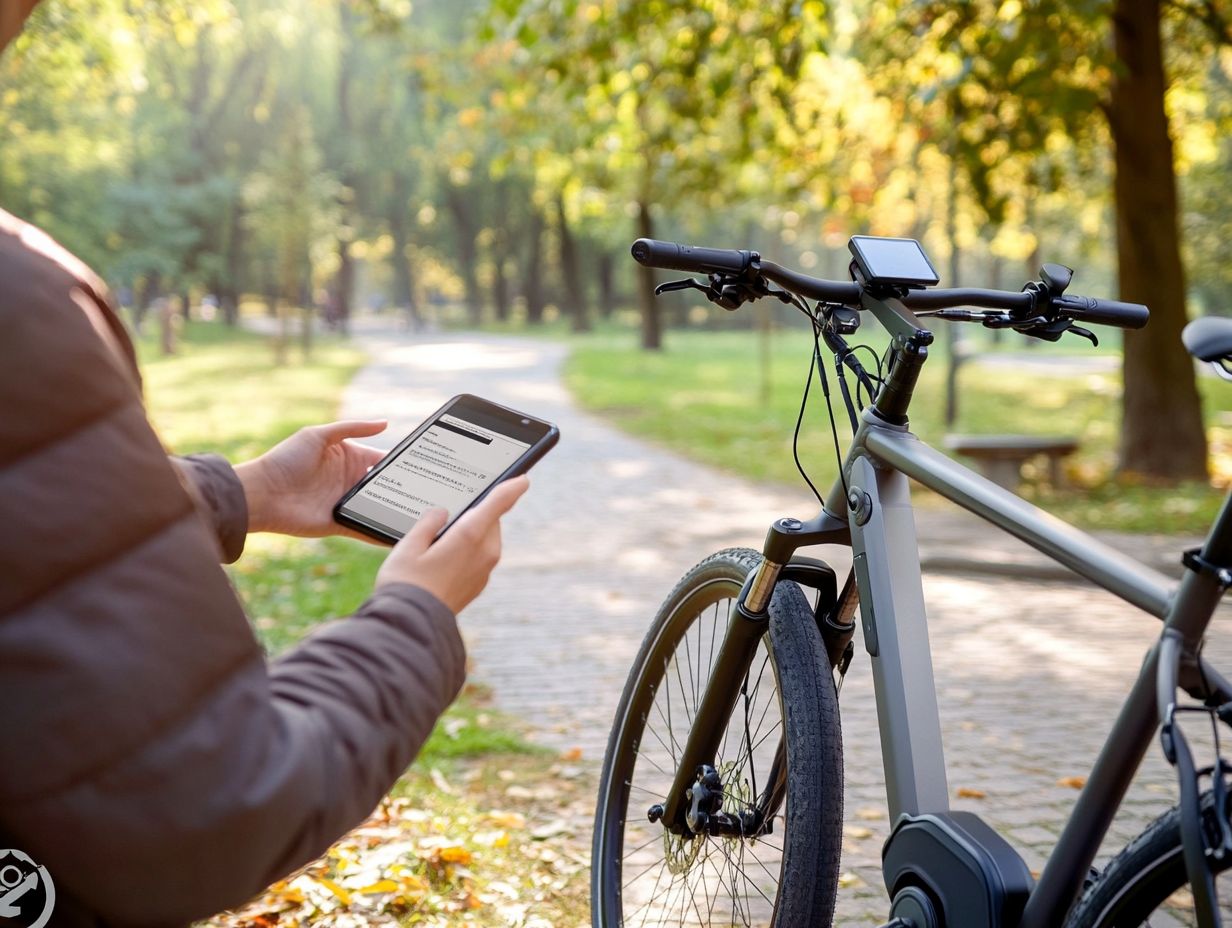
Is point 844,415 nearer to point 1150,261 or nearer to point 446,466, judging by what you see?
point 1150,261

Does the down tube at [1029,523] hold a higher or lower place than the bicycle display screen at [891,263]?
lower

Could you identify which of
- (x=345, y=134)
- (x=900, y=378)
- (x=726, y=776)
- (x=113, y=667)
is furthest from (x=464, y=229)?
(x=113, y=667)

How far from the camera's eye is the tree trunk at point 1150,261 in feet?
37.6

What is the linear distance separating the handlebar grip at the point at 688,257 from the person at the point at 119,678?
3.62ft

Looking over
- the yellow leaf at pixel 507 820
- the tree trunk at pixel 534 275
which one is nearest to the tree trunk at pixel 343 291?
the tree trunk at pixel 534 275

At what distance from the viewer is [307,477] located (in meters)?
2.17

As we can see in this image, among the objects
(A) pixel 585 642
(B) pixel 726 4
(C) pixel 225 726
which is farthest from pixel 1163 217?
(C) pixel 225 726

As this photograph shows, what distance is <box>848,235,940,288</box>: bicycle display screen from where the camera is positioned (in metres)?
2.34

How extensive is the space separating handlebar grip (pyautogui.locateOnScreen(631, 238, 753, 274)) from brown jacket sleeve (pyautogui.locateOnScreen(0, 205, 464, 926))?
3.74 feet

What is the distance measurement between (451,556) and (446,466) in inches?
20.0

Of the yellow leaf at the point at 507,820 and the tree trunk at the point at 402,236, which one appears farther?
the tree trunk at the point at 402,236

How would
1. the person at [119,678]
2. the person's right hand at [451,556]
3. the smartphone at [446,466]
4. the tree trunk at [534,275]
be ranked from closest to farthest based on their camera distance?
the person at [119,678] < the person's right hand at [451,556] < the smartphone at [446,466] < the tree trunk at [534,275]

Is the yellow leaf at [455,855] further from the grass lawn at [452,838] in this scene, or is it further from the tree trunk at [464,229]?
the tree trunk at [464,229]

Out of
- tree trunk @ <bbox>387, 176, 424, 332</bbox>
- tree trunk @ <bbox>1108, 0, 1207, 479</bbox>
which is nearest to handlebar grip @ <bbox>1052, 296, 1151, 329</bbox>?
tree trunk @ <bbox>1108, 0, 1207, 479</bbox>
